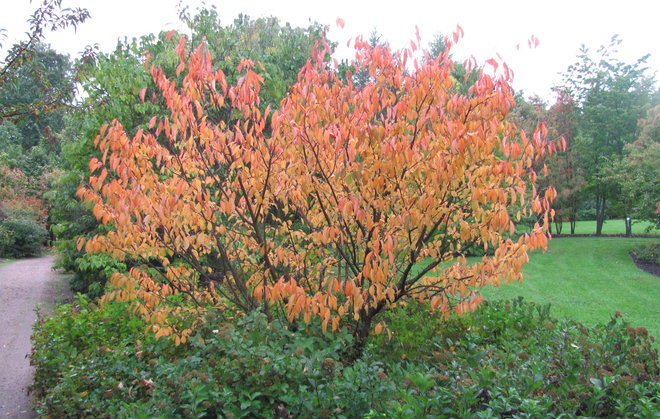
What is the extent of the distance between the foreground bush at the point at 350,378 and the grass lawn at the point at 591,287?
403 cm

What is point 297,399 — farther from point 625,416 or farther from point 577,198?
point 577,198

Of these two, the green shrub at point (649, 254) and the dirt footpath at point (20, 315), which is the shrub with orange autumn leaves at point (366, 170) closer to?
the dirt footpath at point (20, 315)

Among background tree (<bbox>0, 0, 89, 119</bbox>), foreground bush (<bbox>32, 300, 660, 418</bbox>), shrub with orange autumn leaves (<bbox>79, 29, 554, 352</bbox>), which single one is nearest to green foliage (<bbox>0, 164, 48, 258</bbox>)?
background tree (<bbox>0, 0, 89, 119</bbox>)

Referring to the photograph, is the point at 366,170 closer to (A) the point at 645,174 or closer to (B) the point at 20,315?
→ (B) the point at 20,315

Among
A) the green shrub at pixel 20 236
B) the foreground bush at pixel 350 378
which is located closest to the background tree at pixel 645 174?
the foreground bush at pixel 350 378

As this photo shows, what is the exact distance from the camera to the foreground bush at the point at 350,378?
2061mm

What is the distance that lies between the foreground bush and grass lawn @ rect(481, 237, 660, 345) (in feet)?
13.2

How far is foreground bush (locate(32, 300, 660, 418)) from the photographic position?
206 centimetres

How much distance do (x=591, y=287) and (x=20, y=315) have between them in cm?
1109

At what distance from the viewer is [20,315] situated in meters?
8.04

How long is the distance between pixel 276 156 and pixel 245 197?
47 cm

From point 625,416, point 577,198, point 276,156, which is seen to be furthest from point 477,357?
point 577,198

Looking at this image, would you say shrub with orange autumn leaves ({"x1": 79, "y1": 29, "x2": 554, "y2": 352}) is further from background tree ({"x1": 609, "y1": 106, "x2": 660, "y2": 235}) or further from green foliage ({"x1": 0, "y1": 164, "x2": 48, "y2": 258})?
green foliage ({"x1": 0, "y1": 164, "x2": 48, "y2": 258})

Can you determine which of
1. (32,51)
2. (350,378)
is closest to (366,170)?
(350,378)
